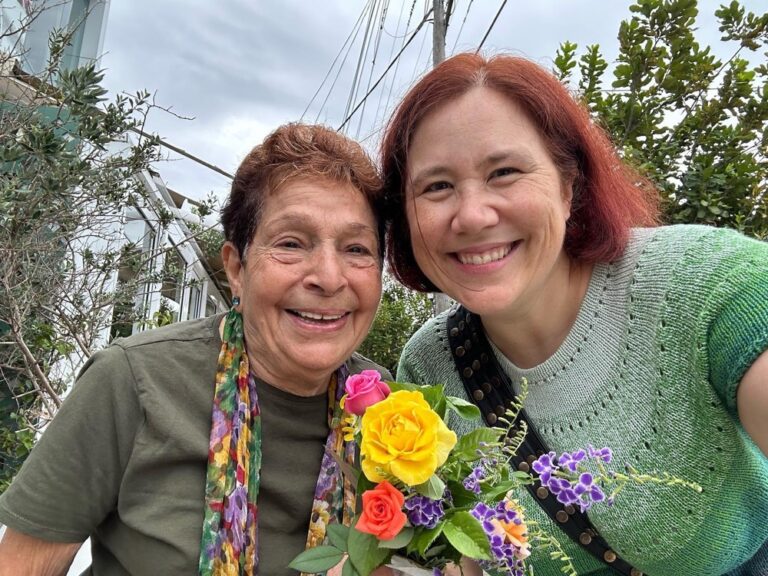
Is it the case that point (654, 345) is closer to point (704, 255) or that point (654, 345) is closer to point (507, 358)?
point (704, 255)

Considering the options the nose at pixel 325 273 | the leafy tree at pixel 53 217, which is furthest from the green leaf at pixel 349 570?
the leafy tree at pixel 53 217

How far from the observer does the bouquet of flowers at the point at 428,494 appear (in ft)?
3.32

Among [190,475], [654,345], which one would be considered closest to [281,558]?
[190,475]

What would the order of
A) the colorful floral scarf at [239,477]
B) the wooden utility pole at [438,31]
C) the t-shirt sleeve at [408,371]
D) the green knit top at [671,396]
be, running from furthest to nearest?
the wooden utility pole at [438,31]
the t-shirt sleeve at [408,371]
the colorful floral scarf at [239,477]
the green knit top at [671,396]

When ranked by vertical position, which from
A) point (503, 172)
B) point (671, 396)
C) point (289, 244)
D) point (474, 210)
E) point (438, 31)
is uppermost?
point (438, 31)

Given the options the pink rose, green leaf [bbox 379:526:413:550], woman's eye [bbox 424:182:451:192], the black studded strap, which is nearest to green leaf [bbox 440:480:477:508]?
green leaf [bbox 379:526:413:550]

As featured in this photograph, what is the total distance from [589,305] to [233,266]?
1.10m

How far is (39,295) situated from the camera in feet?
12.0

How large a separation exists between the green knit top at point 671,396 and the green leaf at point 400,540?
73 centimetres

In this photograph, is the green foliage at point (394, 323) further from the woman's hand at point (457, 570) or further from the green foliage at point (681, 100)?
the woman's hand at point (457, 570)

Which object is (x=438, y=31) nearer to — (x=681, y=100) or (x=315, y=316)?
(x=681, y=100)

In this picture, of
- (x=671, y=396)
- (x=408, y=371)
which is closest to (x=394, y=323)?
(x=408, y=371)

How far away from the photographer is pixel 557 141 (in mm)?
1700

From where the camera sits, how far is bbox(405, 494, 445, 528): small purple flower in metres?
1.05
